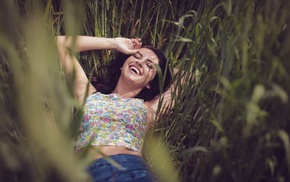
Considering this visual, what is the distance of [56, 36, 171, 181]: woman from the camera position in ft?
4.15

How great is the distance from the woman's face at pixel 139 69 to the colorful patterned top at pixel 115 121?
8 centimetres

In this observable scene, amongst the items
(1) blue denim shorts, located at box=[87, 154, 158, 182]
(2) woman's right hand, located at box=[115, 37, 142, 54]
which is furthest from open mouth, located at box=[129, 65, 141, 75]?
(1) blue denim shorts, located at box=[87, 154, 158, 182]

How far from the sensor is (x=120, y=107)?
4.96 feet

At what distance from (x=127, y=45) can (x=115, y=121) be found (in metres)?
0.39

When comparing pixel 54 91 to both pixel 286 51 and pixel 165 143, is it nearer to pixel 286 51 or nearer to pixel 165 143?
pixel 286 51

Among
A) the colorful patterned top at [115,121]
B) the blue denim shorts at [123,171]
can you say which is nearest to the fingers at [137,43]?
the colorful patterned top at [115,121]

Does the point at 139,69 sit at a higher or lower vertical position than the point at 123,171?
higher

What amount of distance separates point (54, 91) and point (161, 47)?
1238mm

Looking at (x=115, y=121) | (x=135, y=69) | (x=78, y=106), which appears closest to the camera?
(x=78, y=106)

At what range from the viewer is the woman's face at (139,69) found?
1.56m

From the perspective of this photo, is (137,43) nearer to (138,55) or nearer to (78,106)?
(138,55)

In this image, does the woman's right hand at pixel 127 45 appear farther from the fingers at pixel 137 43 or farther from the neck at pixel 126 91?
the neck at pixel 126 91

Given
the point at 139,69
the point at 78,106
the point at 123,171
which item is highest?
the point at 78,106

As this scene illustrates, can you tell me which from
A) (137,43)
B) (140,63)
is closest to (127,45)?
(137,43)
